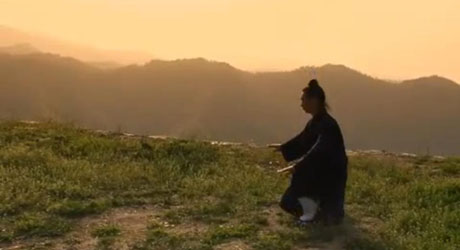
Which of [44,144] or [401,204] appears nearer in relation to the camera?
[401,204]

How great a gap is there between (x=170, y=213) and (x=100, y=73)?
4211cm

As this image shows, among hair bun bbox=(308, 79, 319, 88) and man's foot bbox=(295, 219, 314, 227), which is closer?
man's foot bbox=(295, 219, 314, 227)

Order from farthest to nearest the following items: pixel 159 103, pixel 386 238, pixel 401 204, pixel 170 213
A: pixel 159 103 < pixel 401 204 < pixel 170 213 < pixel 386 238

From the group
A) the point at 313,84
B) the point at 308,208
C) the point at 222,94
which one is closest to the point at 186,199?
the point at 308,208

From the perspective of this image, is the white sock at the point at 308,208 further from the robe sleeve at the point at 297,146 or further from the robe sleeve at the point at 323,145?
the robe sleeve at the point at 297,146

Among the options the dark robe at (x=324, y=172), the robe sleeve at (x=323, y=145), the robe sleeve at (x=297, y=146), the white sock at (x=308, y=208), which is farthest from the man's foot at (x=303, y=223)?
the robe sleeve at (x=297, y=146)

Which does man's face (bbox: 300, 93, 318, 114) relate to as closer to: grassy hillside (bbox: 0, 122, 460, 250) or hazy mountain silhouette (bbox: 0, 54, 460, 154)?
grassy hillside (bbox: 0, 122, 460, 250)

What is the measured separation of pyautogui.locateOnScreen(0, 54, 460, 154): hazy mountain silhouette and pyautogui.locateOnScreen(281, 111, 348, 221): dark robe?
2552 centimetres

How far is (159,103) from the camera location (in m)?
43.3

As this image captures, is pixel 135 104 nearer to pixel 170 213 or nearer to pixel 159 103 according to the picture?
pixel 159 103

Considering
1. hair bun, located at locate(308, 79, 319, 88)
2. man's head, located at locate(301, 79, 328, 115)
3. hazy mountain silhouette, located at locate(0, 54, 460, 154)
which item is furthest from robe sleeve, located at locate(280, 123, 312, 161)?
hazy mountain silhouette, located at locate(0, 54, 460, 154)

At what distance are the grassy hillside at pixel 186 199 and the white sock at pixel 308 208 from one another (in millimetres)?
171

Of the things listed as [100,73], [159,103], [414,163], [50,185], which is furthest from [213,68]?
[50,185]

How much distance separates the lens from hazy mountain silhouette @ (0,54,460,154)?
36.2 meters
